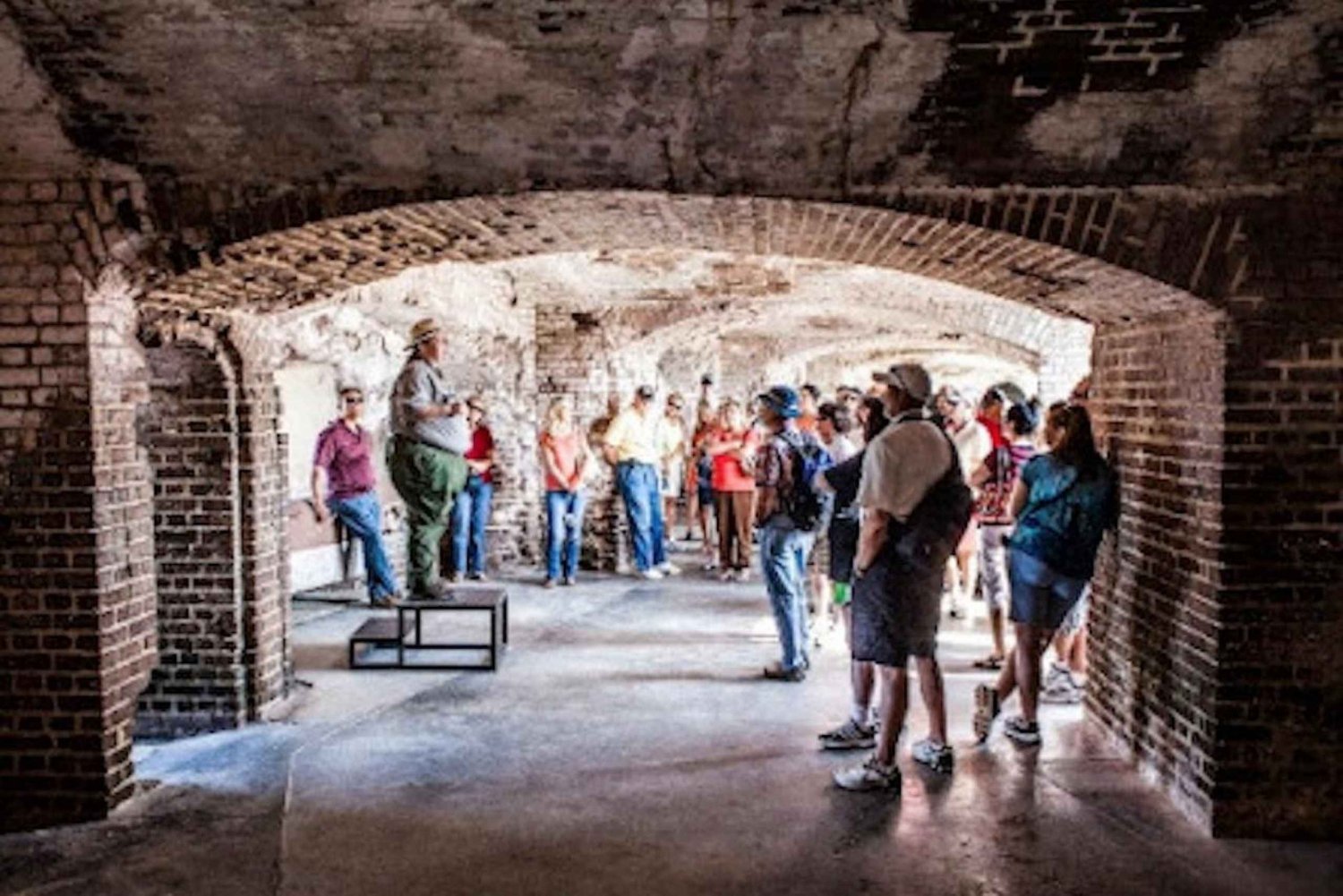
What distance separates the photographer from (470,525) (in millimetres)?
10945

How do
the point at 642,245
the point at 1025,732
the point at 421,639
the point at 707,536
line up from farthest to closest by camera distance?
the point at 707,536, the point at 421,639, the point at 642,245, the point at 1025,732

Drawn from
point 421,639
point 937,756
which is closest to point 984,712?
point 937,756

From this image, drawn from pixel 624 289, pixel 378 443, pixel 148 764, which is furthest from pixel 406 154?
pixel 378 443

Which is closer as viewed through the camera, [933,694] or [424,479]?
[933,694]

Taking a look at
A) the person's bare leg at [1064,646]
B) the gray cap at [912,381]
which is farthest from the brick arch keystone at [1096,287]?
the person's bare leg at [1064,646]

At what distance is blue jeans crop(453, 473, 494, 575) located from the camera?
35.1 feet

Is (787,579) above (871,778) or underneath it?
above

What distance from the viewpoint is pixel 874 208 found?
470 cm

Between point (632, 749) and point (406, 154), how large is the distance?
10.3ft

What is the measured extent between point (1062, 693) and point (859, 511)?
1.71 meters

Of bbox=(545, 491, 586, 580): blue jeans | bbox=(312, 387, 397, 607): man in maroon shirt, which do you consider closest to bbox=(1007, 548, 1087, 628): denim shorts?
bbox=(312, 387, 397, 607): man in maroon shirt

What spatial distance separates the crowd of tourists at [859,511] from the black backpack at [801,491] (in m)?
0.01

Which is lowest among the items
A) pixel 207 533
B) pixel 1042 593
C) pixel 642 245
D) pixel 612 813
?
pixel 612 813

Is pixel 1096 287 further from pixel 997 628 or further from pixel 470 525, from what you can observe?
pixel 470 525
